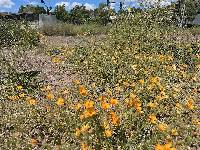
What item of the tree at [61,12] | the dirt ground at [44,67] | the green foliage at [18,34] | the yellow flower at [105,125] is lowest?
the tree at [61,12]

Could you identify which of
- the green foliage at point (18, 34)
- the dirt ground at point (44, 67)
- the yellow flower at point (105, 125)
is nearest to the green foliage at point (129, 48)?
the dirt ground at point (44, 67)

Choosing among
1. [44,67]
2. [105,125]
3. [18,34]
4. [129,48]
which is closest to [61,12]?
[18,34]

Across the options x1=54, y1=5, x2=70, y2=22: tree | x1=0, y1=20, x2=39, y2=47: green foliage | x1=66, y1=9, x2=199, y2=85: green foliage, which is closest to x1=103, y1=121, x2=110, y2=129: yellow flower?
x1=66, y1=9, x2=199, y2=85: green foliage

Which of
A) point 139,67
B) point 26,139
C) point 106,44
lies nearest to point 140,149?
point 26,139

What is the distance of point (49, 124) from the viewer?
5.59 m

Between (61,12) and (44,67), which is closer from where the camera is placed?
(44,67)

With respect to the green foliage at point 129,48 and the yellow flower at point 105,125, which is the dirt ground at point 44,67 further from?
the yellow flower at point 105,125

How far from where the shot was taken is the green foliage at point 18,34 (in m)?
14.0

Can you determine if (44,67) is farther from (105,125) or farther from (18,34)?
(105,125)

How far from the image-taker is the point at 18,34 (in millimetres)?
15492

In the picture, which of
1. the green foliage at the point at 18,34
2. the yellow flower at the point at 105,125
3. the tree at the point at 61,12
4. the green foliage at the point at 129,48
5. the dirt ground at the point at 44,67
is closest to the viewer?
the yellow flower at the point at 105,125

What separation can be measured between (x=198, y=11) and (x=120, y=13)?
43.4 meters

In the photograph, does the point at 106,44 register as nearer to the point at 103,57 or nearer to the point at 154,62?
the point at 103,57

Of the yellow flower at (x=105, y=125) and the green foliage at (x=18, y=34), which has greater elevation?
the yellow flower at (x=105, y=125)
